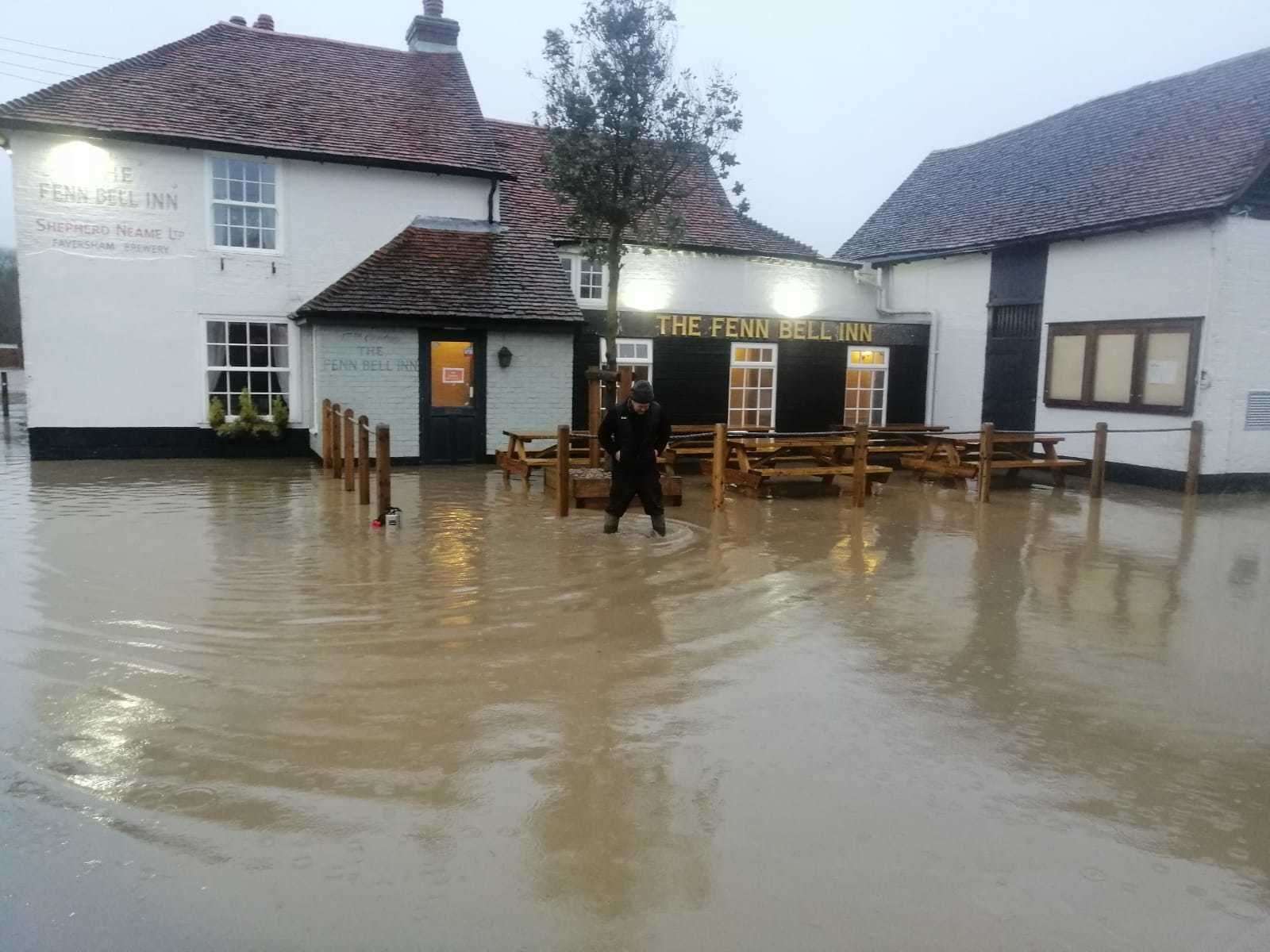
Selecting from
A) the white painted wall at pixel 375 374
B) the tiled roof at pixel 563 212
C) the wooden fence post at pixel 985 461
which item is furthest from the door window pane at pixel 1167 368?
the white painted wall at pixel 375 374

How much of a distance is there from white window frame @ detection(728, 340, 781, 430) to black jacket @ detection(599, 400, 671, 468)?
8.39 meters

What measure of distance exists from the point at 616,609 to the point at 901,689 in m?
2.29

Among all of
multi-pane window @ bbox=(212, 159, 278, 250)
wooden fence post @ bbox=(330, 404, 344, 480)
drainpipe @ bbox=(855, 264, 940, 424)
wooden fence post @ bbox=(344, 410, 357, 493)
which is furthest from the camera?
drainpipe @ bbox=(855, 264, 940, 424)

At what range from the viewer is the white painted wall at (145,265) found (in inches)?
588

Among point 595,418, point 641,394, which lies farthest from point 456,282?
point 641,394

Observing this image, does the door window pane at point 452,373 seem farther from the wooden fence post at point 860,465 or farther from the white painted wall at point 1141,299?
the white painted wall at point 1141,299

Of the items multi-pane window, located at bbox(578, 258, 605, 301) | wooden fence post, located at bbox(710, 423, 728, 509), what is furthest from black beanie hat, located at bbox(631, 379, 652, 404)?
multi-pane window, located at bbox(578, 258, 605, 301)

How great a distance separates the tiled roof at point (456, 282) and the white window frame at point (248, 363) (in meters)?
0.90

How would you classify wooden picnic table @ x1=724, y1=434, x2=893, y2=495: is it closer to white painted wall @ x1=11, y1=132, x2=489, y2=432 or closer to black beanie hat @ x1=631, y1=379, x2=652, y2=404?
black beanie hat @ x1=631, y1=379, x2=652, y2=404

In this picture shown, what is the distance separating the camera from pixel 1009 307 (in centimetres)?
1802

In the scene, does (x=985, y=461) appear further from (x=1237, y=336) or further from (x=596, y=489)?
(x=596, y=489)

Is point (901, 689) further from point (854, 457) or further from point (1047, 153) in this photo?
point (1047, 153)

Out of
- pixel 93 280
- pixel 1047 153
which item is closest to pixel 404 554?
pixel 93 280

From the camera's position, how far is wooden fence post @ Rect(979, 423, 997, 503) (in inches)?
509
